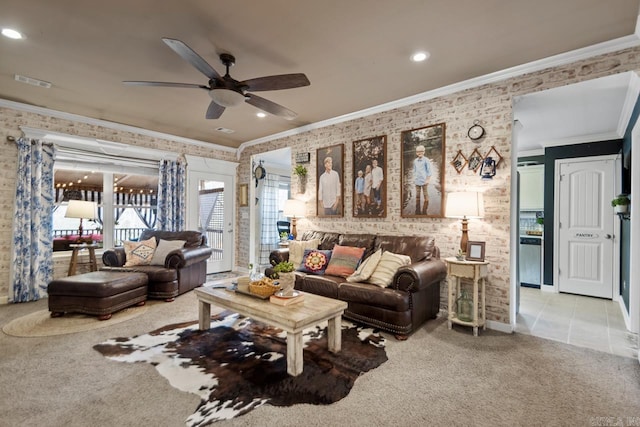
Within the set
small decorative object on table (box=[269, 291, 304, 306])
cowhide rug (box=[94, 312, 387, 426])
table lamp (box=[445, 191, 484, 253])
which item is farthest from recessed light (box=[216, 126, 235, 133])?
table lamp (box=[445, 191, 484, 253])

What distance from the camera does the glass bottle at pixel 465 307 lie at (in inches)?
130

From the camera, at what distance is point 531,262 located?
17.6 ft

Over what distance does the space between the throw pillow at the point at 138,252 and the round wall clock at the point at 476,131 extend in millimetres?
4613

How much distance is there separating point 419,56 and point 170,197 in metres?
4.77

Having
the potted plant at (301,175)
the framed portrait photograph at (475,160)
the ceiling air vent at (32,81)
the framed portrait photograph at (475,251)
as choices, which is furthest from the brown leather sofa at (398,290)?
the ceiling air vent at (32,81)

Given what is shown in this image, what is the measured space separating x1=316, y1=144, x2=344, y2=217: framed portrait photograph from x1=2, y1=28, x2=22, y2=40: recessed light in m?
3.58

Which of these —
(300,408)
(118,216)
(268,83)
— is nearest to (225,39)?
(268,83)

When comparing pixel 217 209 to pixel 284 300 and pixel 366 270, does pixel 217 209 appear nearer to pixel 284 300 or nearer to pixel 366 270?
pixel 366 270

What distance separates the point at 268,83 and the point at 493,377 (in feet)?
9.77

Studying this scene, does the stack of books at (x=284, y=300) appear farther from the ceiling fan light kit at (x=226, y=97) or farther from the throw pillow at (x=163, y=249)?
the throw pillow at (x=163, y=249)

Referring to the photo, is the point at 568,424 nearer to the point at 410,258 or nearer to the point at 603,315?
the point at 410,258

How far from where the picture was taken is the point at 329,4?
2260 mm

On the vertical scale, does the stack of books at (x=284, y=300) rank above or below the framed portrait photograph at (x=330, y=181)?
below

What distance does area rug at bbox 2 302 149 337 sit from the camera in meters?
3.12
